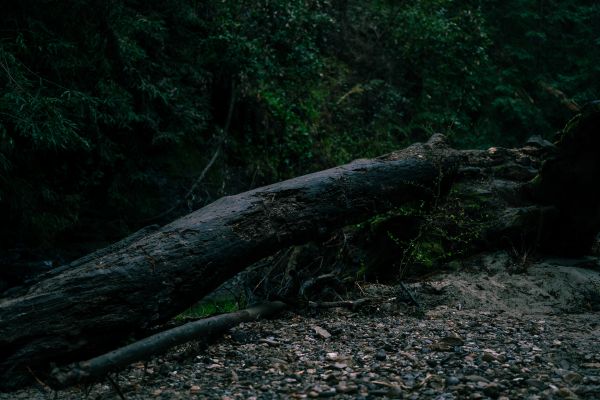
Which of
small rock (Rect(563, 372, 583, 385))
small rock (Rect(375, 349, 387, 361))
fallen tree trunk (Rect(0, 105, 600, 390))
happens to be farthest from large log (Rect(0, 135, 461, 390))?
small rock (Rect(563, 372, 583, 385))

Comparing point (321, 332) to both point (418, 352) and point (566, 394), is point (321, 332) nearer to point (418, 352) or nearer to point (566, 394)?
point (418, 352)

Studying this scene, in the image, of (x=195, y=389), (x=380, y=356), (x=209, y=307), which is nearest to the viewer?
(x=195, y=389)

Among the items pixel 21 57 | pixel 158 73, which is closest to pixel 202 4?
pixel 158 73

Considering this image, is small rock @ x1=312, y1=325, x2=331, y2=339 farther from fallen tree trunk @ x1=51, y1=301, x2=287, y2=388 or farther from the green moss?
the green moss

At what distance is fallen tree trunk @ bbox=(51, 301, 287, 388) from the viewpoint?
8.46ft

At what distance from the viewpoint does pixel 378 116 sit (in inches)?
452

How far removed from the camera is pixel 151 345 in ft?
10.0

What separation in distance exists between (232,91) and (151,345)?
6.78 metres

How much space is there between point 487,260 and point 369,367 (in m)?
2.55

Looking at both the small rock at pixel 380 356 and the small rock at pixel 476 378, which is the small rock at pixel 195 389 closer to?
the small rock at pixel 380 356

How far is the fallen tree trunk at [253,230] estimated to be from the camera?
3166mm

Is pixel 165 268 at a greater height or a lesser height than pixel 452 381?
greater

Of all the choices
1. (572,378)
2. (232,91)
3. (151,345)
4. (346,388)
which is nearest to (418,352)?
(346,388)

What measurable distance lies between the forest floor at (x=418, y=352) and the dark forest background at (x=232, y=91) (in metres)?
2.20
